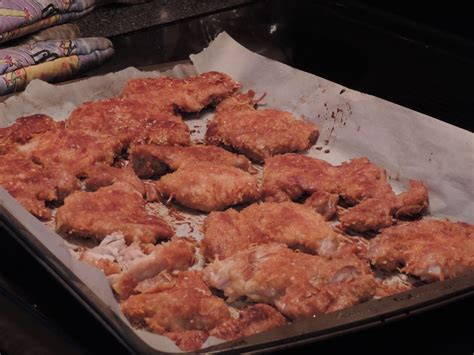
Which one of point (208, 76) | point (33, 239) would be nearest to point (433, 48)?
point (208, 76)

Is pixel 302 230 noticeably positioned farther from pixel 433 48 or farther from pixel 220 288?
pixel 433 48

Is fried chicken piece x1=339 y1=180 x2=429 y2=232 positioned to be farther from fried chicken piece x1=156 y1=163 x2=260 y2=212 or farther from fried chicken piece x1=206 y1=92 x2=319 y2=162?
fried chicken piece x1=206 y1=92 x2=319 y2=162

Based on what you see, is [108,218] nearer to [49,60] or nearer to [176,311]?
[176,311]

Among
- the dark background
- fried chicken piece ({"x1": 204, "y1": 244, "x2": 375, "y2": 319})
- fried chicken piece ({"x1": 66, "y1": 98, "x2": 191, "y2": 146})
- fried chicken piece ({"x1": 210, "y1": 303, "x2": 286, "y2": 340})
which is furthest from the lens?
the dark background

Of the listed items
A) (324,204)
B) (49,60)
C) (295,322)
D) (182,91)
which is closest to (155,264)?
(295,322)

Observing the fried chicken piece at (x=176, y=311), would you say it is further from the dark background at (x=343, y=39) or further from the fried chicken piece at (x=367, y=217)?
the dark background at (x=343, y=39)

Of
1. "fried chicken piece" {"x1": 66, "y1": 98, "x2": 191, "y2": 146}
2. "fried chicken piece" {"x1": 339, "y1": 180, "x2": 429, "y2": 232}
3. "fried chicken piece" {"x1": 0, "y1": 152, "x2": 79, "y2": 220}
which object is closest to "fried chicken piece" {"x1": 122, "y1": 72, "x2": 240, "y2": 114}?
"fried chicken piece" {"x1": 66, "y1": 98, "x2": 191, "y2": 146}
